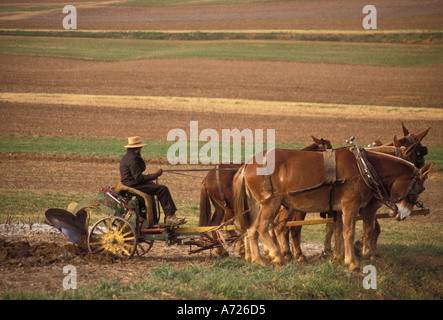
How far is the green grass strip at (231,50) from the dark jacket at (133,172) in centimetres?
3492

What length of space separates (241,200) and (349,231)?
1851 mm

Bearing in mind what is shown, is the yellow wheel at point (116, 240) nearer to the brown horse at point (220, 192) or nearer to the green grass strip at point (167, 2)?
the brown horse at point (220, 192)

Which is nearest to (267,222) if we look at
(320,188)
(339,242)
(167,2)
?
(320,188)

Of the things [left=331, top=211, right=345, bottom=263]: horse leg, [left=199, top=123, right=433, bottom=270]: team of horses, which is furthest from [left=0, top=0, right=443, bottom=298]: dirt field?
[left=331, top=211, right=345, bottom=263]: horse leg

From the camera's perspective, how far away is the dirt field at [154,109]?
9695 mm

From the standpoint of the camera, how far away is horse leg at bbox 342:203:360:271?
30.0 feet

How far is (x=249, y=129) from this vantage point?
2531cm

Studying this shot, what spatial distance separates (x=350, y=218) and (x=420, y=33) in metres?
43.1

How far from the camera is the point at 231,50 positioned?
47.0 meters

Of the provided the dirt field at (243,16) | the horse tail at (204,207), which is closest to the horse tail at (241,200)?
the horse tail at (204,207)

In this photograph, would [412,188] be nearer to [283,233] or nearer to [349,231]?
[349,231]

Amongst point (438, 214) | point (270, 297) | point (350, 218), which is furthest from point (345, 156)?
point (438, 214)
